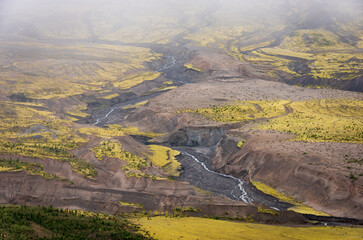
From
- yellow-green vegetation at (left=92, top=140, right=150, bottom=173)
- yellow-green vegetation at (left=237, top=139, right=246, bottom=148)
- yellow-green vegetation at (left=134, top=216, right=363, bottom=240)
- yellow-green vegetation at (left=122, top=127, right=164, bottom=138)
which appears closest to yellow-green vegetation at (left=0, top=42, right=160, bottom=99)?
yellow-green vegetation at (left=122, top=127, right=164, bottom=138)

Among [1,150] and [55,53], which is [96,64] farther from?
[1,150]

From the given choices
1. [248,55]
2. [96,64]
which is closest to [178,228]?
[96,64]

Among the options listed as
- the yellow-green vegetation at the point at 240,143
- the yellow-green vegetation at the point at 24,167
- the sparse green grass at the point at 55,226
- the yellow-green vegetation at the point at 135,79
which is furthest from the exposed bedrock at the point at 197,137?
the yellow-green vegetation at the point at 135,79

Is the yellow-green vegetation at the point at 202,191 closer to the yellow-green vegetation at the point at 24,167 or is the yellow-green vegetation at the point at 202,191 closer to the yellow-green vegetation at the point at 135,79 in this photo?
the yellow-green vegetation at the point at 24,167

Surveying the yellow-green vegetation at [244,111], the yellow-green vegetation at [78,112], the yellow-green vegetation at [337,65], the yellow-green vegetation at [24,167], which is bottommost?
the yellow-green vegetation at [78,112]

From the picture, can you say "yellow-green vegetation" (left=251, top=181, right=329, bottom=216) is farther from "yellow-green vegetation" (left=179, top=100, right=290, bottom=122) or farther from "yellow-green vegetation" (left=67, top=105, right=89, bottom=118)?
"yellow-green vegetation" (left=67, top=105, right=89, bottom=118)
